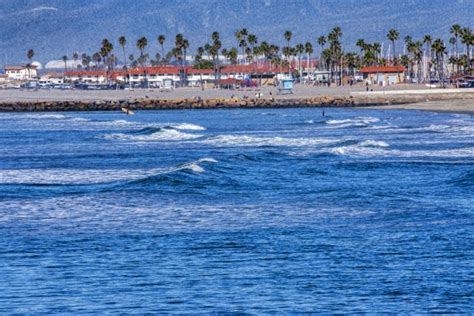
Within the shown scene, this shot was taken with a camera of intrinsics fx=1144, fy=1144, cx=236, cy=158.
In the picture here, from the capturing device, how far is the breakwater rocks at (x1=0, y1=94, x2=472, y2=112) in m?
124

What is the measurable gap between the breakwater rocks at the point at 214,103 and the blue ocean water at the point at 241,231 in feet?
235

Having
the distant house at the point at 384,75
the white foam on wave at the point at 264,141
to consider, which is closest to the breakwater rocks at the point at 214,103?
the distant house at the point at 384,75

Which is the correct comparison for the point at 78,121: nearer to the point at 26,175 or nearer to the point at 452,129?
the point at 452,129

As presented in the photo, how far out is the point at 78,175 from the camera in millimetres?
40594

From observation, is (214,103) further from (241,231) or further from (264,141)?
(241,231)

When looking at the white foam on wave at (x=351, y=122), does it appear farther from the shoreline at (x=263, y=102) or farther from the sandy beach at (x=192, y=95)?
the sandy beach at (x=192, y=95)

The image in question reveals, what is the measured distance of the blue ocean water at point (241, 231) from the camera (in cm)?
1814

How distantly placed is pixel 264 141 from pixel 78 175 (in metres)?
21.9

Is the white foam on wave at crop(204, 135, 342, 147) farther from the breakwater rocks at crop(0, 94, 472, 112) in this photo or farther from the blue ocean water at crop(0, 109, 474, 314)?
the breakwater rocks at crop(0, 94, 472, 112)

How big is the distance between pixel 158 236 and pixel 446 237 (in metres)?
6.04

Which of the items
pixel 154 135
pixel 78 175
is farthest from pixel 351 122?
pixel 78 175

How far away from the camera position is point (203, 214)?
92.3 ft

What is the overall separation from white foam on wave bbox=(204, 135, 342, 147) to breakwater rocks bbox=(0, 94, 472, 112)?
193 feet

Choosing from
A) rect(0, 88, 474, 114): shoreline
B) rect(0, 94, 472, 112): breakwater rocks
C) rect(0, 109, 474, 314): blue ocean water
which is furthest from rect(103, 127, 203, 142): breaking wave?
rect(0, 94, 472, 112): breakwater rocks
